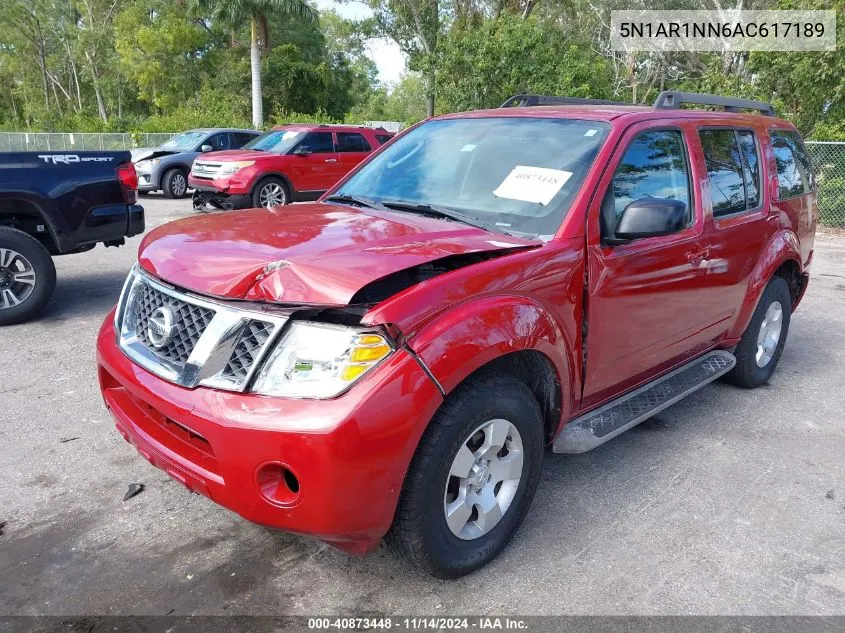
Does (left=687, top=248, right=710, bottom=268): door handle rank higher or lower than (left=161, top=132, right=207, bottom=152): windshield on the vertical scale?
lower

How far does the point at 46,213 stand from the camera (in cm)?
578

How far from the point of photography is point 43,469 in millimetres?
3455

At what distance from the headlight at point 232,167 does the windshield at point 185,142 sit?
3.72m

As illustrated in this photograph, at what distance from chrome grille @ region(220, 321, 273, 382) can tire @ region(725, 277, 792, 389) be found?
357 centimetres

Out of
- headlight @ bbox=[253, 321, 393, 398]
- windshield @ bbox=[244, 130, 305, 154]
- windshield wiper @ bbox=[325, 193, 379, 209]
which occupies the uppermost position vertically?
windshield @ bbox=[244, 130, 305, 154]

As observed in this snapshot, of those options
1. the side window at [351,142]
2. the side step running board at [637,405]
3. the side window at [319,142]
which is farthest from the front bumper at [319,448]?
the side window at [351,142]

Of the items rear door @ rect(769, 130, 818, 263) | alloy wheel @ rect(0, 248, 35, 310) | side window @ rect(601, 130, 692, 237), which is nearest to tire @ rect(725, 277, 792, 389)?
rear door @ rect(769, 130, 818, 263)

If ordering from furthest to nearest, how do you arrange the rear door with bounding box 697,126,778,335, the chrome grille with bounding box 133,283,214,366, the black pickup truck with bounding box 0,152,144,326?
the black pickup truck with bounding box 0,152,144,326 → the rear door with bounding box 697,126,778,335 → the chrome grille with bounding box 133,283,214,366

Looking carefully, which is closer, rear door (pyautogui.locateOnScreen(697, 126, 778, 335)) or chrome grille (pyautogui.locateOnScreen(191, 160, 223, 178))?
rear door (pyautogui.locateOnScreen(697, 126, 778, 335))

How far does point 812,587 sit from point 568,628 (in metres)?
1.07

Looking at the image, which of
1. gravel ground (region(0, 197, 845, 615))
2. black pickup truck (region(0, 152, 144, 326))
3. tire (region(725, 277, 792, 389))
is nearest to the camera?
gravel ground (region(0, 197, 845, 615))

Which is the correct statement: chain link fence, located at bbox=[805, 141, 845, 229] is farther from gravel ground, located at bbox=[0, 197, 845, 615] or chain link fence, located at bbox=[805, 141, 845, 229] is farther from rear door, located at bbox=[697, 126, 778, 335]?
gravel ground, located at bbox=[0, 197, 845, 615]

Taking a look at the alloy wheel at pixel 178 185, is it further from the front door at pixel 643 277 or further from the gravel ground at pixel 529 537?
the front door at pixel 643 277

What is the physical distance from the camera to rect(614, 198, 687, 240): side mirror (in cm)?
295
